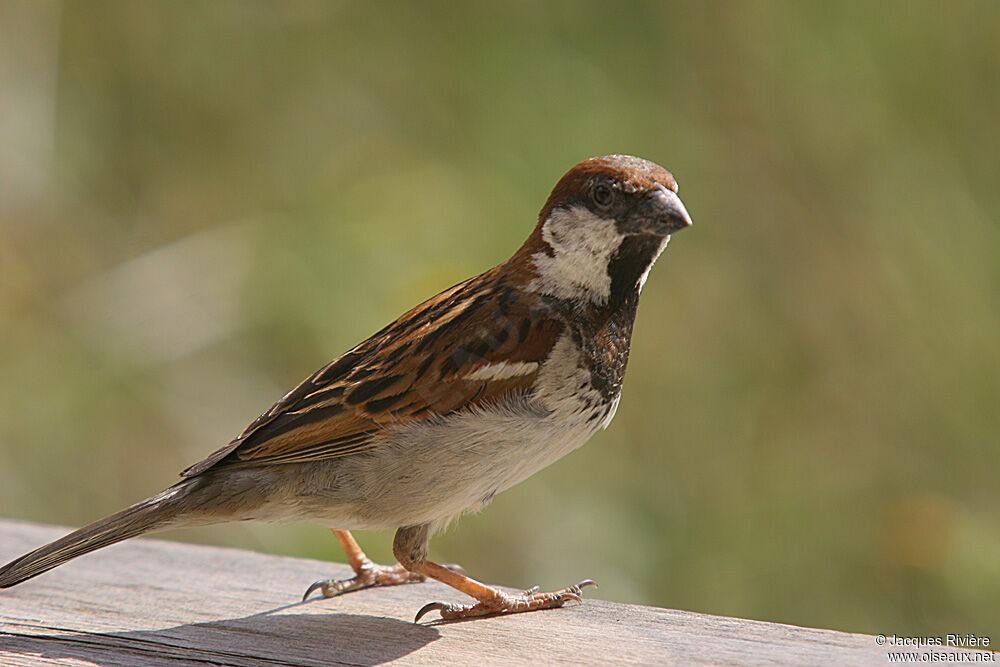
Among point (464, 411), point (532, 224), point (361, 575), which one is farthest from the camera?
A: point (532, 224)

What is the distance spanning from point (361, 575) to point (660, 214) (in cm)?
128

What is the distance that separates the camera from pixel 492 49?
4840mm

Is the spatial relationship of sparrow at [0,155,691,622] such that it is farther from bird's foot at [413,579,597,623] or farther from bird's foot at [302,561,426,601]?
bird's foot at [302,561,426,601]

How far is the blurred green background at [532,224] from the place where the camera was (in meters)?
3.90

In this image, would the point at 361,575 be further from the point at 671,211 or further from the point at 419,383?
the point at 671,211

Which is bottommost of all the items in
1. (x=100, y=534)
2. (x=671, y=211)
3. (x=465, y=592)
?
(x=465, y=592)

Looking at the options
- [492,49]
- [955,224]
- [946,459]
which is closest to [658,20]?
[492,49]

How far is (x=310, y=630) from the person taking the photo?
2.42 meters

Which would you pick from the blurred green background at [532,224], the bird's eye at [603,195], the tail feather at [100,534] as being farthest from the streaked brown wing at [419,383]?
the blurred green background at [532,224]

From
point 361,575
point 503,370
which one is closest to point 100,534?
point 361,575

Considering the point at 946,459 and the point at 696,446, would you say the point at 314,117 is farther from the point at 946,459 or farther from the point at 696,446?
the point at 946,459

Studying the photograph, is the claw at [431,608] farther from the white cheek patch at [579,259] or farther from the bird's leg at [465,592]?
the white cheek patch at [579,259]

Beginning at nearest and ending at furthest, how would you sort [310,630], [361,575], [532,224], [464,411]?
1. [310,630]
2. [464,411]
3. [361,575]
4. [532,224]

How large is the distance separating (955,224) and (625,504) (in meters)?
1.61
